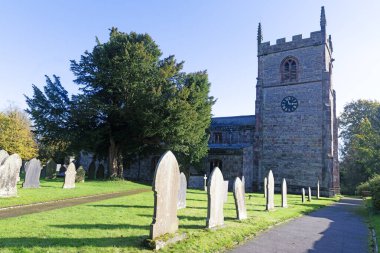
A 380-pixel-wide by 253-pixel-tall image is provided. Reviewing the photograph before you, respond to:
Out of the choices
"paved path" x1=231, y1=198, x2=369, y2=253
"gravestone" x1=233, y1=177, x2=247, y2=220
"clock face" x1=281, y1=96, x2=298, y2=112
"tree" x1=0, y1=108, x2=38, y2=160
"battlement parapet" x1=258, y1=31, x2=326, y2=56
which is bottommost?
"paved path" x1=231, y1=198, x2=369, y2=253

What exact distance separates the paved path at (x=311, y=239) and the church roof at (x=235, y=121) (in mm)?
A: 20567

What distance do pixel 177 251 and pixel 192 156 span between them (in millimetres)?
20493

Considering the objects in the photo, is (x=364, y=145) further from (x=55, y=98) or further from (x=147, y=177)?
(x=55, y=98)

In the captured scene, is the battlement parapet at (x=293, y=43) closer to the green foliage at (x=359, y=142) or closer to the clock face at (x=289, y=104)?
the clock face at (x=289, y=104)

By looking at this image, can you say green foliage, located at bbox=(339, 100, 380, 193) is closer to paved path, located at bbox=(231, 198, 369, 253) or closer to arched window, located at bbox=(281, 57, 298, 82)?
arched window, located at bbox=(281, 57, 298, 82)

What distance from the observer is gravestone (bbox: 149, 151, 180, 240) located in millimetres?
5871

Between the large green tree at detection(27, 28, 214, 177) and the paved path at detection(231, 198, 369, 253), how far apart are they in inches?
524

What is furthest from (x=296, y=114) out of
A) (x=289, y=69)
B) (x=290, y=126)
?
(x=289, y=69)

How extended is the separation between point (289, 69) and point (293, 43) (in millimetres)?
2566

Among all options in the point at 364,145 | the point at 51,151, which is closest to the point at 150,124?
the point at 51,151

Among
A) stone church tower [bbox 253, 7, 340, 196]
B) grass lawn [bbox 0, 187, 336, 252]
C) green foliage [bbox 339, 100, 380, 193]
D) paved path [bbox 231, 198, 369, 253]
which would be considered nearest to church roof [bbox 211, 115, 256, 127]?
stone church tower [bbox 253, 7, 340, 196]

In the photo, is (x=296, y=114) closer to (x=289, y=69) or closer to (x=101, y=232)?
(x=289, y=69)

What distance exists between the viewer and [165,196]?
6.17m

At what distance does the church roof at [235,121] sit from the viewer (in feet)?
101
